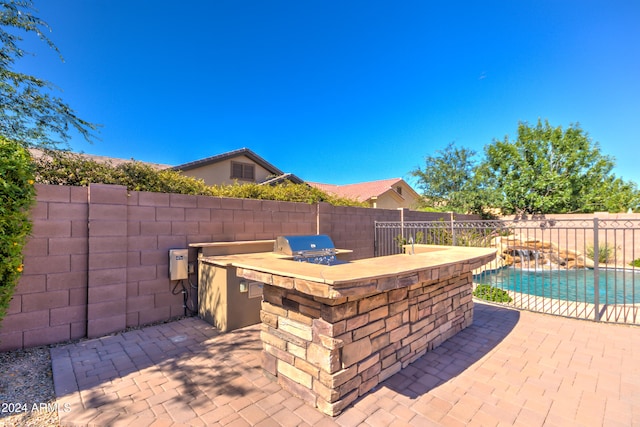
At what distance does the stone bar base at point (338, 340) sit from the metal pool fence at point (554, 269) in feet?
7.69

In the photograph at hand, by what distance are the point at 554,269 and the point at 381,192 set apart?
10.4 m

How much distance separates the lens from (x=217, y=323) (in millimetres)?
4078

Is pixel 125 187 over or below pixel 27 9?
below

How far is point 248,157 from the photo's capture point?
558 inches

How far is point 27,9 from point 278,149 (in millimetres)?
13441

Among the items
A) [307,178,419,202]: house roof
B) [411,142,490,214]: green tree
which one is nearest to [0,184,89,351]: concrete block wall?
[307,178,419,202]: house roof

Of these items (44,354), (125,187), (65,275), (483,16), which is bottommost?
(44,354)

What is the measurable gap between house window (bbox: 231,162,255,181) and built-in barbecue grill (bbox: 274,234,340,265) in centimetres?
1045

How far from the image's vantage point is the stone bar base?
2.14 metres

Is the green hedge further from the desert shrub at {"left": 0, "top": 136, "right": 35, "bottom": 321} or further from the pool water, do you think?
the pool water

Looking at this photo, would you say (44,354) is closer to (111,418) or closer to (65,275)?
(65,275)

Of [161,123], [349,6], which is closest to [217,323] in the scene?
[349,6]

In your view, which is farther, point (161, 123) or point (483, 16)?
point (161, 123)

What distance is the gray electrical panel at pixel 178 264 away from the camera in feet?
14.0
